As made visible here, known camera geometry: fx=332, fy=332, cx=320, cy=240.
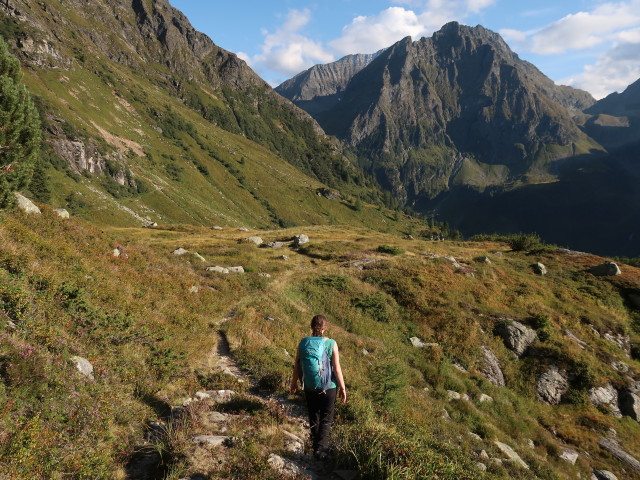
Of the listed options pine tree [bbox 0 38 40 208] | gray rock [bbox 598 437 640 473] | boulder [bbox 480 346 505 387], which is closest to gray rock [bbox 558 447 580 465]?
gray rock [bbox 598 437 640 473]

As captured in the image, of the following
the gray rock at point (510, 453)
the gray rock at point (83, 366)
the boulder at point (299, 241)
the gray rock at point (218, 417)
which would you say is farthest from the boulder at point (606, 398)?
the boulder at point (299, 241)

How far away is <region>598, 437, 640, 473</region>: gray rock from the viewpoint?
16250mm

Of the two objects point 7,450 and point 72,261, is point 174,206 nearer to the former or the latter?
point 72,261

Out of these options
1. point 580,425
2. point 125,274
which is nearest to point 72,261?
point 125,274

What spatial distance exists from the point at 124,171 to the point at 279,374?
150089mm

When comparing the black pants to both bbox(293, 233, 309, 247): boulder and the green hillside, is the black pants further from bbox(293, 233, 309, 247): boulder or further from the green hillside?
bbox(293, 233, 309, 247): boulder

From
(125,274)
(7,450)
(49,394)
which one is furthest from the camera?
(125,274)

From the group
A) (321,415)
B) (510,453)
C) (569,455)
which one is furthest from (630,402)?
(321,415)

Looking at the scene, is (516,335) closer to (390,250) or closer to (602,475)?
(602,475)

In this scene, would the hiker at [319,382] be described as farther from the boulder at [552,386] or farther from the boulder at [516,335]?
the boulder at [516,335]

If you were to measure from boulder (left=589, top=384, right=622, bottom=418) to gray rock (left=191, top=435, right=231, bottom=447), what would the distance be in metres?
23.7

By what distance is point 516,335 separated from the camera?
24.0m

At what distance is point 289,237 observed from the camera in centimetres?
5378

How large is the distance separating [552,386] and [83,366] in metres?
25.1
